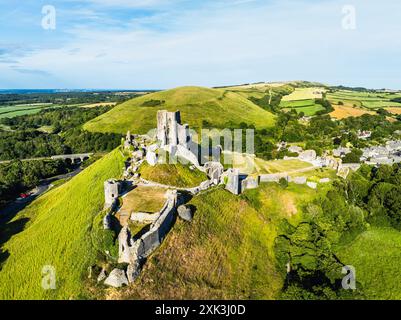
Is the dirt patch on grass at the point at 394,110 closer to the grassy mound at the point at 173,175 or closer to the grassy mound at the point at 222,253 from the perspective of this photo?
the grassy mound at the point at 222,253

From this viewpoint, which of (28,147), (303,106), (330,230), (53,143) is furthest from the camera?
(303,106)

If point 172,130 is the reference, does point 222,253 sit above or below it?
below

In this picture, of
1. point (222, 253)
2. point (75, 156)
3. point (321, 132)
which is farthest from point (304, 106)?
point (222, 253)

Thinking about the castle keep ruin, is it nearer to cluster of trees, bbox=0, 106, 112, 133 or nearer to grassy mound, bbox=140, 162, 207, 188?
grassy mound, bbox=140, 162, 207, 188

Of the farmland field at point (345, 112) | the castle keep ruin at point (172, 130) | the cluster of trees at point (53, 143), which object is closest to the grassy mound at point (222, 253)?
the castle keep ruin at point (172, 130)

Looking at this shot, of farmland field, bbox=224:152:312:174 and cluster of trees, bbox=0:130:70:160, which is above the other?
farmland field, bbox=224:152:312:174

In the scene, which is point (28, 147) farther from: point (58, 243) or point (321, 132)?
point (321, 132)

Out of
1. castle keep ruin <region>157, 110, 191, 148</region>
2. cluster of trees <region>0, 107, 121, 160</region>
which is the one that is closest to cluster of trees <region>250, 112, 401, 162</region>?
castle keep ruin <region>157, 110, 191, 148</region>
